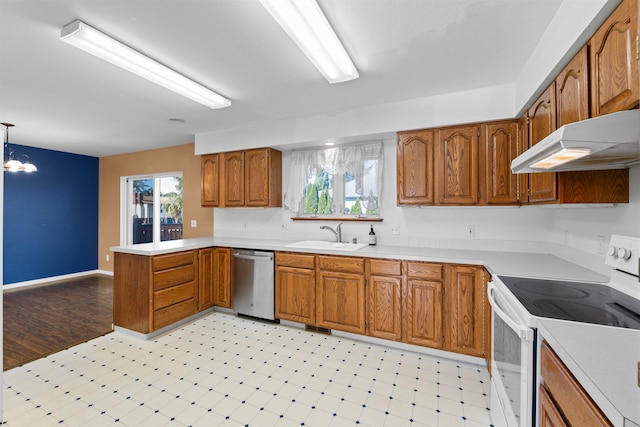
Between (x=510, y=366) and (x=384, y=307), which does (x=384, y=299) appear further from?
(x=510, y=366)

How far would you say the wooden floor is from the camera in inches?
105

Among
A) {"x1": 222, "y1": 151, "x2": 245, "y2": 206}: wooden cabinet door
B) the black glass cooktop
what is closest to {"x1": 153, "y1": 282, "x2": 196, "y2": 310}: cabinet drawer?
{"x1": 222, "y1": 151, "x2": 245, "y2": 206}: wooden cabinet door

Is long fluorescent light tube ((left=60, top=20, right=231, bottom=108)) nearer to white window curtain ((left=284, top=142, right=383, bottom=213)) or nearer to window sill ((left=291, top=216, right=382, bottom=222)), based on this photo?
white window curtain ((left=284, top=142, right=383, bottom=213))

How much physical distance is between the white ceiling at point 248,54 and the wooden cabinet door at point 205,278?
1654 millimetres

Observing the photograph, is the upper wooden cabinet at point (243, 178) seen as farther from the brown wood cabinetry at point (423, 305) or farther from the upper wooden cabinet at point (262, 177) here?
the brown wood cabinetry at point (423, 305)

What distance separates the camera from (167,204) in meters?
5.10

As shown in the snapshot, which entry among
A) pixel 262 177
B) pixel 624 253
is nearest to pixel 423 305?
pixel 624 253

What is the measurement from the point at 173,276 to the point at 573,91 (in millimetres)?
3592

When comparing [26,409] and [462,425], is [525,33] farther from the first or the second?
[26,409]

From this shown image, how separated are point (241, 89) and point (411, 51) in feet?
4.93

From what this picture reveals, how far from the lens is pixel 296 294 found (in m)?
3.09

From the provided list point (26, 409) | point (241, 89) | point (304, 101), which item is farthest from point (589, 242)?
point (26, 409)

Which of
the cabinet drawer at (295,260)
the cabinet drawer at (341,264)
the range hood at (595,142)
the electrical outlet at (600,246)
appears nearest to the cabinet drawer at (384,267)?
the cabinet drawer at (341,264)

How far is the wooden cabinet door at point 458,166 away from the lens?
8.59 ft
